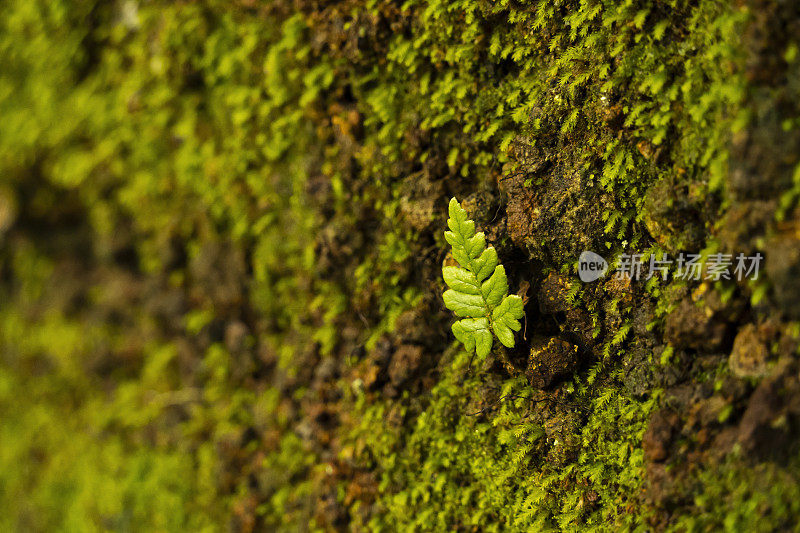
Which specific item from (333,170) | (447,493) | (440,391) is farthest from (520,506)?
(333,170)

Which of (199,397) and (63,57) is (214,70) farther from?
(199,397)

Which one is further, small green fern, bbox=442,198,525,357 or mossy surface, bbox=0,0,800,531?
small green fern, bbox=442,198,525,357

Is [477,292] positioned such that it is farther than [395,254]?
No

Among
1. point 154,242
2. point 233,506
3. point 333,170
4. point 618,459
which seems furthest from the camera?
point 154,242

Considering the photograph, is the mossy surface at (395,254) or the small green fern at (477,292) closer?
the mossy surface at (395,254)
